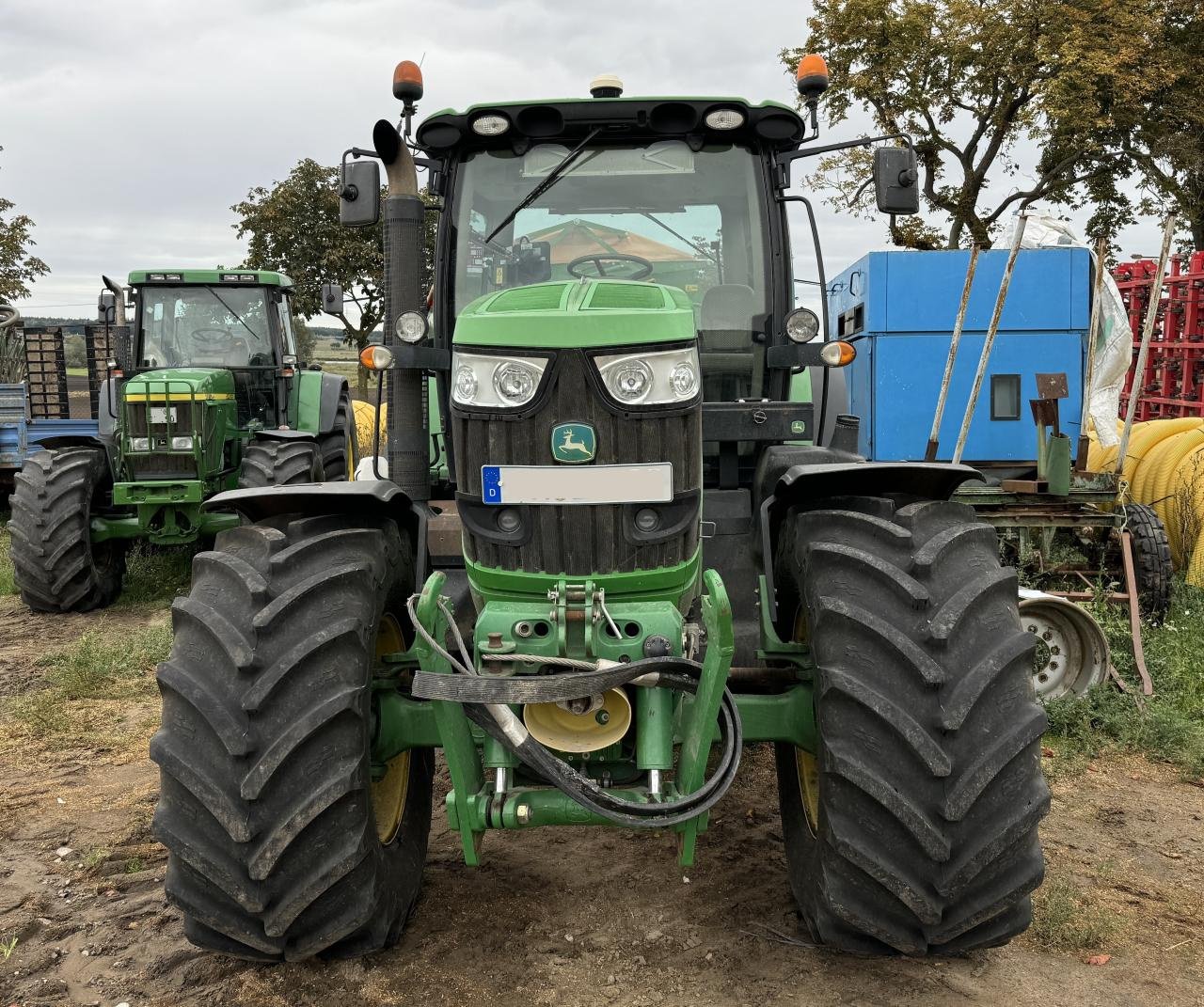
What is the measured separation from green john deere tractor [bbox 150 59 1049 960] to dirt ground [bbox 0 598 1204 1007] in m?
Result: 0.21

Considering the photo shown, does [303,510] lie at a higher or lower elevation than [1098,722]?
higher

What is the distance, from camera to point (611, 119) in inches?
159

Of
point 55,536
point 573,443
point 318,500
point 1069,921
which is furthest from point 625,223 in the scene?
point 55,536

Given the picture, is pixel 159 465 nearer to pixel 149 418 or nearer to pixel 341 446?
pixel 149 418

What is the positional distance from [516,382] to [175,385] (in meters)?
7.19

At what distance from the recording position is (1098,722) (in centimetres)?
554

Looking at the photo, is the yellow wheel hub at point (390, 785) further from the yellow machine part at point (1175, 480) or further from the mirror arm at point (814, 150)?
the yellow machine part at point (1175, 480)

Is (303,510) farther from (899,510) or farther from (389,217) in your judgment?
(899,510)

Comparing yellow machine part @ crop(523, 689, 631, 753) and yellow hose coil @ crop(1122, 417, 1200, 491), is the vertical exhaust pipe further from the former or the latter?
yellow hose coil @ crop(1122, 417, 1200, 491)

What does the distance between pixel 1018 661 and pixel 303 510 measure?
7.12ft

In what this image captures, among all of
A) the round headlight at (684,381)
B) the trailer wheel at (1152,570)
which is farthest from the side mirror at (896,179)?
the trailer wheel at (1152,570)

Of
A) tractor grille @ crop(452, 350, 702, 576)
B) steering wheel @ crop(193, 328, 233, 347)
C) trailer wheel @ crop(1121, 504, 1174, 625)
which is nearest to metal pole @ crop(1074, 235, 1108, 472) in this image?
trailer wheel @ crop(1121, 504, 1174, 625)

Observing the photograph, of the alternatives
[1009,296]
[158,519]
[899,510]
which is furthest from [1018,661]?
[158,519]

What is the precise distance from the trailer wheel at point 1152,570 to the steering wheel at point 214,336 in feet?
26.0
